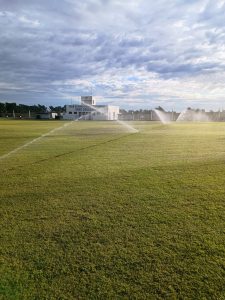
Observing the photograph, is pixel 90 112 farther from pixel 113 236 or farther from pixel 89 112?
pixel 113 236

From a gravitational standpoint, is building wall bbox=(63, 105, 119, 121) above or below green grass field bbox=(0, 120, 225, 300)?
above

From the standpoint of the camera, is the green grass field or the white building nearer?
the green grass field

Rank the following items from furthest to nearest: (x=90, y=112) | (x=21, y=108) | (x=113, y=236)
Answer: (x=21, y=108), (x=90, y=112), (x=113, y=236)

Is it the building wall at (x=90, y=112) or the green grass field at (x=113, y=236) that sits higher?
the building wall at (x=90, y=112)

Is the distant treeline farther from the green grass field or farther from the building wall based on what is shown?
the green grass field

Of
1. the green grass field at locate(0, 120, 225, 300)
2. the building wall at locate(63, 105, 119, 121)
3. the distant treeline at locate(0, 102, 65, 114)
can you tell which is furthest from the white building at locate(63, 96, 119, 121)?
the green grass field at locate(0, 120, 225, 300)

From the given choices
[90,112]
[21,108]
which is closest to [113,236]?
[90,112]

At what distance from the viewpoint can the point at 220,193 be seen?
19.6 feet

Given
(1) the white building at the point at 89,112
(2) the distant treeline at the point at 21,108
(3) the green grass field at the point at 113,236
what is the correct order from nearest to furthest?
(3) the green grass field at the point at 113,236 → (1) the white building at the point at 89,112 → (2) the distant treeline at the point at 21,108

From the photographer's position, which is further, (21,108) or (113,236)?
(21,108)

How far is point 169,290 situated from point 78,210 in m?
2.49

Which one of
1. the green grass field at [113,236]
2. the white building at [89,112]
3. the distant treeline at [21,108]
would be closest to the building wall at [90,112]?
the white building at [89,112]

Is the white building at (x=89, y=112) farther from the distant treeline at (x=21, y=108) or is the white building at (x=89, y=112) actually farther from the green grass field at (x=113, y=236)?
the green grass field at (x=113, y=236)

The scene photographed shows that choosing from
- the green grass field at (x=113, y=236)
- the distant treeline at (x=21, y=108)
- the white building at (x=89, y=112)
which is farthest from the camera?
the distant treeline at (x=21, y=108)
